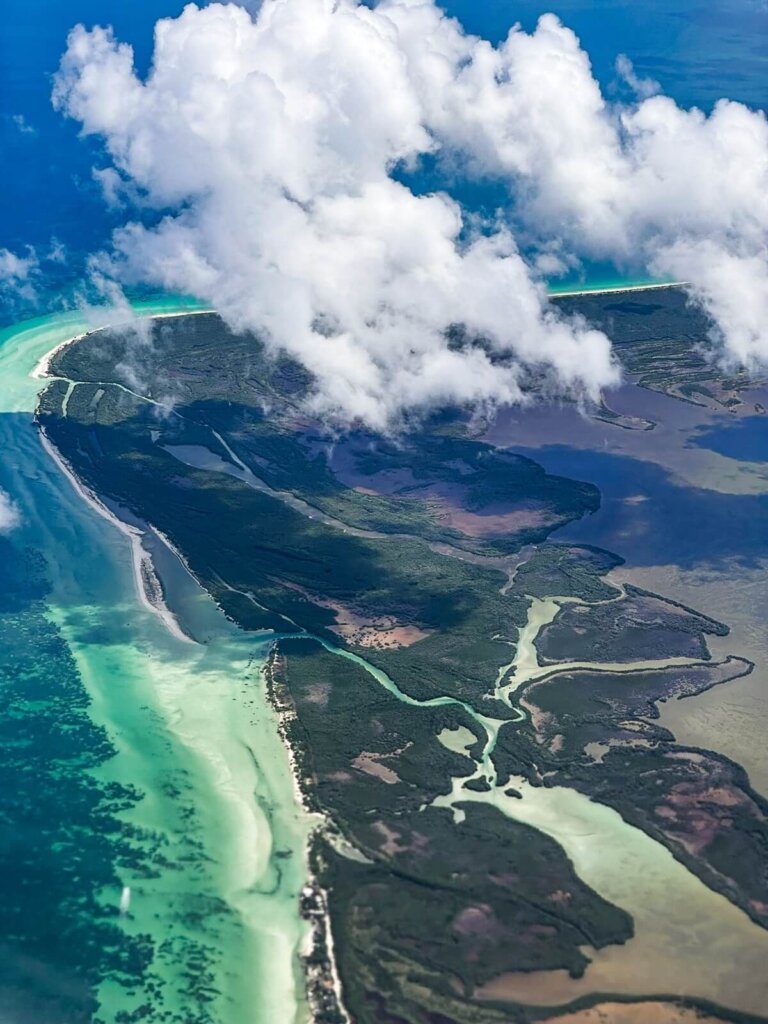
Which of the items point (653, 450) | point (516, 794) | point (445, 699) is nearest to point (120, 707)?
point (445, 699)

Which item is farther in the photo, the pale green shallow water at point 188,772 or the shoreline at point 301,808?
the pale green shallow water at point 188,772

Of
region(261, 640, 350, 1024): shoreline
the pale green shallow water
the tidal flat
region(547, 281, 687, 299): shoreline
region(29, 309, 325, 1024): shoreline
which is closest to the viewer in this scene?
region(261, 640, 350, 1024): shoreline

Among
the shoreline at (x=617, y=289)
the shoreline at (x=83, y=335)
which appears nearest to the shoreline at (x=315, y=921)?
the shoreline at (x=83, y=335)

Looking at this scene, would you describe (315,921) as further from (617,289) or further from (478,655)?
(617,289)

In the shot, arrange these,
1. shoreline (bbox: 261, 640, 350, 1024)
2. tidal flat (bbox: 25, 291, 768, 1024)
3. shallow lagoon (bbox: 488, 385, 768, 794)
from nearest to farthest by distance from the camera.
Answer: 1. shoreline (bbox: 261, 640, 350, 1024)
2. tidal flat (bbox: 25, 291, 768, 1024)
3. shallow lagoon (bbox: 488, 385, 768, 794)

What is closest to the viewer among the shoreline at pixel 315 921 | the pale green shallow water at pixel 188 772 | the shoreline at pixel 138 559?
the shoreline at pixel 315 921

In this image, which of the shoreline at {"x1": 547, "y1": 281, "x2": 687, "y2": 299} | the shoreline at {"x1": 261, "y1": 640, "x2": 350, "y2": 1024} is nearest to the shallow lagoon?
the shoreline at {"x1": 261, "y1": 640, "x2": 350, "y2": 1024}

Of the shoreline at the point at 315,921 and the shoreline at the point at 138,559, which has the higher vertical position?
the shoreline at the point at 138,559

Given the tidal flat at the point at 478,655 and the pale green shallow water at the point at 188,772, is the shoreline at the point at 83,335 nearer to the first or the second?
the tidal flat at the point at 478,655

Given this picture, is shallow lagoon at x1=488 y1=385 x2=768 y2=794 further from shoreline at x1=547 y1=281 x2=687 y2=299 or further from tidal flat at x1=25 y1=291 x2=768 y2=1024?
shoreline at x1=547 y1=281 x2=687 y2=299

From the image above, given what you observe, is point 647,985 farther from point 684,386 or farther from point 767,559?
point 684,386
